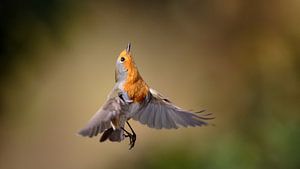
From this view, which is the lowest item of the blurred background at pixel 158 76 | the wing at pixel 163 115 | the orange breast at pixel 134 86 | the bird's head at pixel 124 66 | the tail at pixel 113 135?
the tail at pixel 113 135

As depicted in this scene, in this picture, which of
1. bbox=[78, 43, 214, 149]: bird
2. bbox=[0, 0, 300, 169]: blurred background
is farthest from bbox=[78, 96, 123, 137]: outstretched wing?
bbox=[0, 0, 300, 169]: blurred background

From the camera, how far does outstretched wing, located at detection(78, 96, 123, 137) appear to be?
519 mm

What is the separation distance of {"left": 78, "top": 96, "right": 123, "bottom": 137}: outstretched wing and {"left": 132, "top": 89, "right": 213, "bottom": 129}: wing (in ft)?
0.09

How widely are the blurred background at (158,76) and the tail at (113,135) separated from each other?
140cm

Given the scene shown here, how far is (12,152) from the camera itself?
7.77ft

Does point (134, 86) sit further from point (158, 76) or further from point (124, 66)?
point (158, 76)

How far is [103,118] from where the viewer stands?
56cm

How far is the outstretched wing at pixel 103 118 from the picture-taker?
1.70 feet

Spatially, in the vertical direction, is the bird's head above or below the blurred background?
below

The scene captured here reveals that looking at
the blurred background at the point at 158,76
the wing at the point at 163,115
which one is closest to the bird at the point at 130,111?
the wing at the point at 163,115

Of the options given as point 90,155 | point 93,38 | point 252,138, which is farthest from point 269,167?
point 93,38

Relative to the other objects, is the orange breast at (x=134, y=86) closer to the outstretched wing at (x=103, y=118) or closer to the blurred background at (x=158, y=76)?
the outstretched wing at (x=103, y=118)

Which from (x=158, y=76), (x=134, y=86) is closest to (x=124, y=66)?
(x=134, y=86)

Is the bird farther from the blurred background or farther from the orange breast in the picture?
the blurred background
